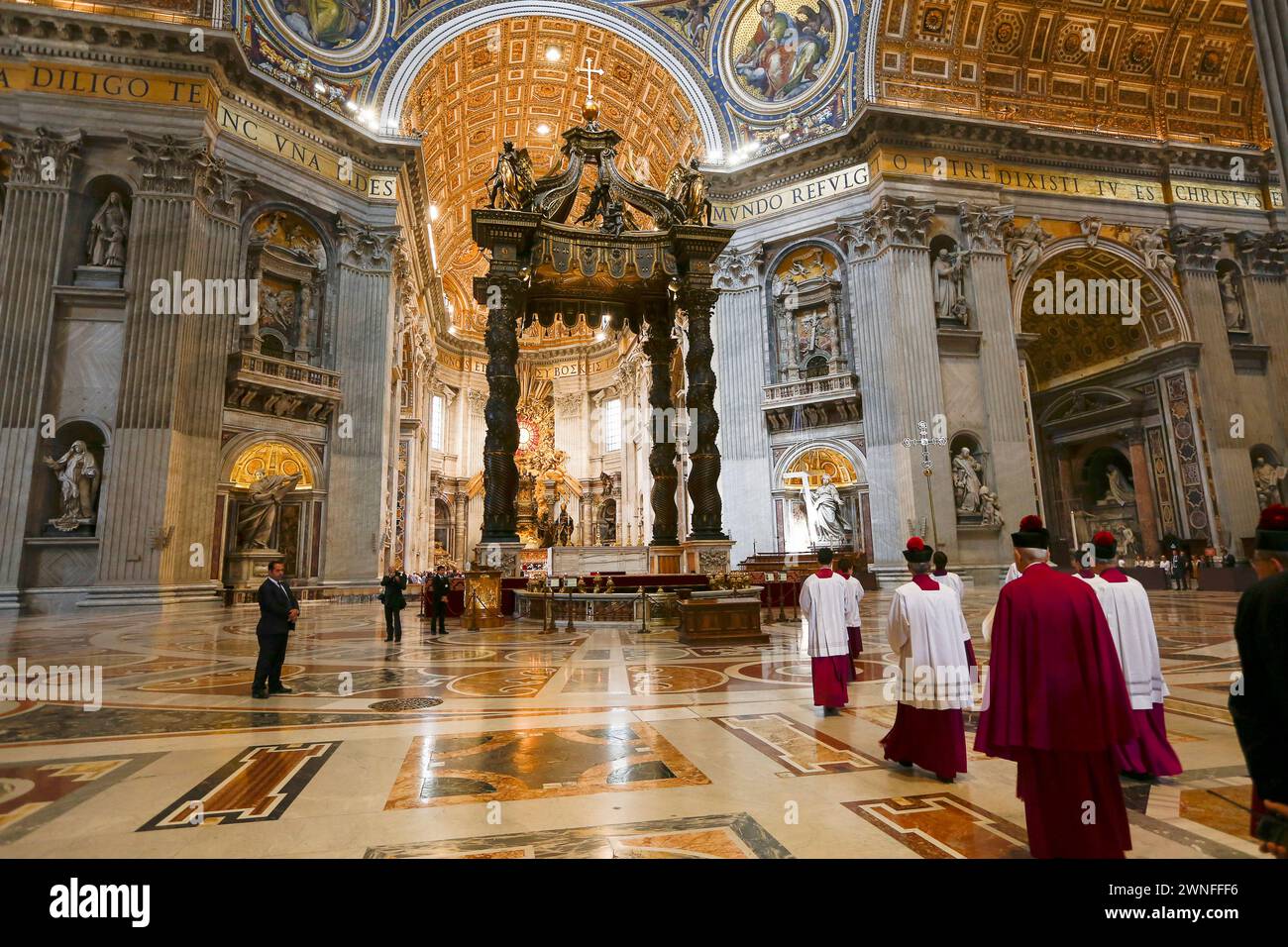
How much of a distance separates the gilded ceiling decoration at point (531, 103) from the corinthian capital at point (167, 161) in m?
7.23

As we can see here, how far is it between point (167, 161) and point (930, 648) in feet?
58.8

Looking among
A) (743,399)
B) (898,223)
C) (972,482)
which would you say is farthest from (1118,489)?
(743,399)

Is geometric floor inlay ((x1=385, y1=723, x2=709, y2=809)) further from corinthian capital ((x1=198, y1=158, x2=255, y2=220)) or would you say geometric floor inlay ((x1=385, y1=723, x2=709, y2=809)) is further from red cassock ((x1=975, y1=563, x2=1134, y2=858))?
corinthian capital ((x1=198, y1=158, x2=255, y2=220))

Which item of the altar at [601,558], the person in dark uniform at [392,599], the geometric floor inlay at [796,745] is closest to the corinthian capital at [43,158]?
Result: the person in dark uniform at [392,599]

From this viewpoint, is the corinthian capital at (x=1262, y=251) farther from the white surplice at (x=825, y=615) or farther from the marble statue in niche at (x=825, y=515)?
the white surplice at (x=825, y=615)

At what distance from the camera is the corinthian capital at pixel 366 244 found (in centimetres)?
1789

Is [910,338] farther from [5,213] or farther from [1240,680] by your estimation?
[5,213]

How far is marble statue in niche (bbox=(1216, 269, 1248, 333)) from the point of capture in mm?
19969

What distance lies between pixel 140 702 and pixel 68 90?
1636 cm

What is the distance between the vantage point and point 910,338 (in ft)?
57.2

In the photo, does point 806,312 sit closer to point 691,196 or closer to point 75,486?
point 691,196

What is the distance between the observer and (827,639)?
4273 mm

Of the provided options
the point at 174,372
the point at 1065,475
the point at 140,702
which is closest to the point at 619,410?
Result: the point at 1065,475
